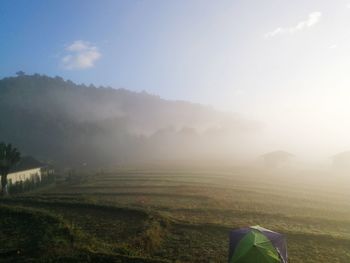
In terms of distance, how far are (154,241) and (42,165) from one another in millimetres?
51085

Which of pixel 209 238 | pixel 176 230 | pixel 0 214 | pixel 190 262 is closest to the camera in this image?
pixel 190 262

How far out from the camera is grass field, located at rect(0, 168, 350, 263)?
19.7m

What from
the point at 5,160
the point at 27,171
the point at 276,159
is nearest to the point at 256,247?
the point at 5,160

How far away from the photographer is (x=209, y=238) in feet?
78.1

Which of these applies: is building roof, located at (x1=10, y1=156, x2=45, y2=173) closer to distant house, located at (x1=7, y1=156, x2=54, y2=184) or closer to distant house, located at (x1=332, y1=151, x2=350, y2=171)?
distant house, located at (x1=7, y1=156, x2=54, y2=184)

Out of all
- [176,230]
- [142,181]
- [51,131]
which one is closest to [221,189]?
[142,181]

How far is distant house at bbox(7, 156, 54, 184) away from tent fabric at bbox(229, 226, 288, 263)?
Answer: 1772 inches

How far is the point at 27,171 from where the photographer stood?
Answer: 186 feet

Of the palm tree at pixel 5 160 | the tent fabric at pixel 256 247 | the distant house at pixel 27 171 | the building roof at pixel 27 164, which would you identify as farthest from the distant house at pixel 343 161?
the tent fabric at pixel 256 247

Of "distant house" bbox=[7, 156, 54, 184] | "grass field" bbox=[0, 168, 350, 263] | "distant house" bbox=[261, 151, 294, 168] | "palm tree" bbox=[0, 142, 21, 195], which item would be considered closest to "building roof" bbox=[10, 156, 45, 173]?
"distant house" bbox=[7, 156, 54, 184]

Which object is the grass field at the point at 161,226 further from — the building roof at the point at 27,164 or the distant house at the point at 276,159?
the distant house at the point at 276,159

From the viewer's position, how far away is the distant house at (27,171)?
50.9 meters

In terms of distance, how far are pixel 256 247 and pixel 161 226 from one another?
43.5 feet

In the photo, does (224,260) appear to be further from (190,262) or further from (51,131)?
(51,131)
